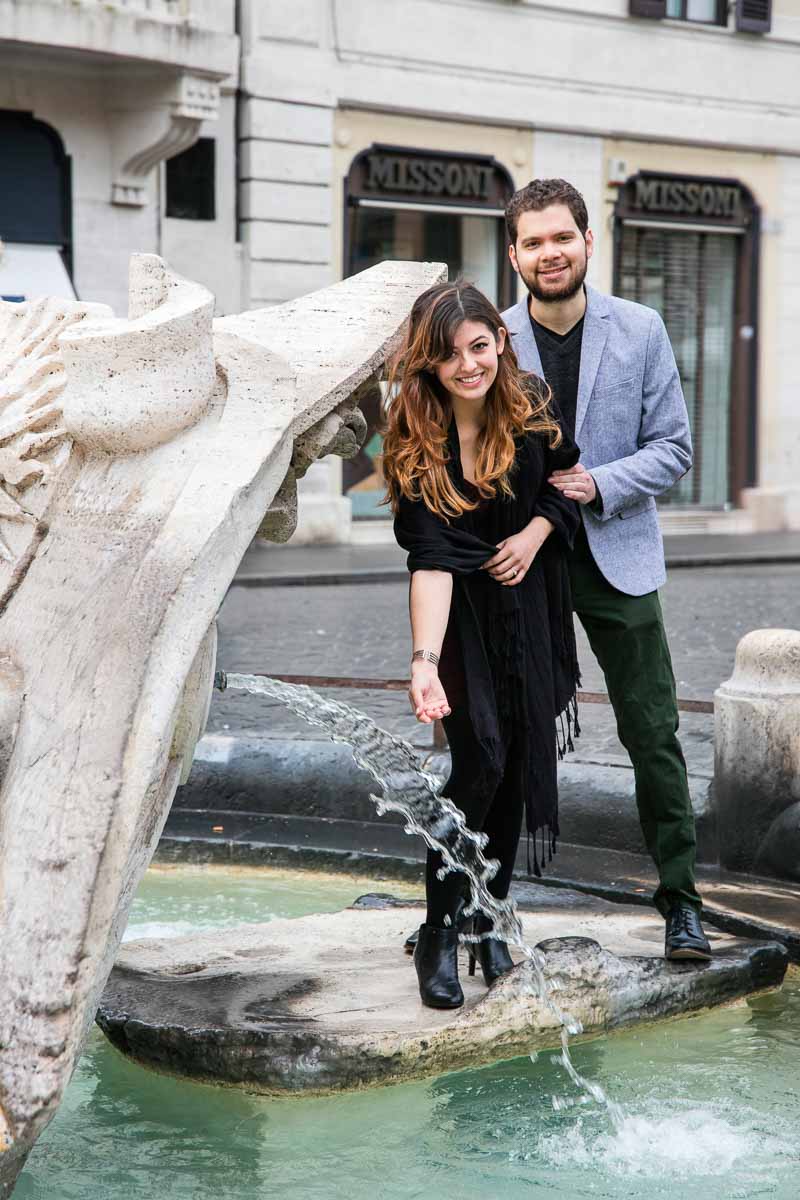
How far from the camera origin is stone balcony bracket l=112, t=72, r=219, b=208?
14.5 m

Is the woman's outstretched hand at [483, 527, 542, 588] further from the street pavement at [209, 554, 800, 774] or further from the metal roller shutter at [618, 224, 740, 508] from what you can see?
the metal roller shutter at [618, 224, 740, 508]

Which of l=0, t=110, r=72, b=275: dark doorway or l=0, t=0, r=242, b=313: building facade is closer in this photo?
l=0, t=0, r=242, b=313: building facade

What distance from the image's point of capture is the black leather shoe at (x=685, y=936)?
3.76 meters

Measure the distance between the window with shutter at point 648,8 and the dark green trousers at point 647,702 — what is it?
15.1 metres

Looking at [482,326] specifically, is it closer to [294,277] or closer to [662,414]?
[662,414]

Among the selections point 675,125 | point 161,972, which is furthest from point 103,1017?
point 675,125

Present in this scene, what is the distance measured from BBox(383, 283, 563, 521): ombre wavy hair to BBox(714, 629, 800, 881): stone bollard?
4.82ft

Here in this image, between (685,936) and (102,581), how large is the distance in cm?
162

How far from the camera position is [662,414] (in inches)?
150

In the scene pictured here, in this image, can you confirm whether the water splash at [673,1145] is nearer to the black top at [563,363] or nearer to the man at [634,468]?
the man at [634,468]

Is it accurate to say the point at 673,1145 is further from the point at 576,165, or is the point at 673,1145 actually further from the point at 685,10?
the point at 685,10

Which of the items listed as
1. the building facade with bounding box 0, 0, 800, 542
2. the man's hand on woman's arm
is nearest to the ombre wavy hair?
the man's hand on woman's arm

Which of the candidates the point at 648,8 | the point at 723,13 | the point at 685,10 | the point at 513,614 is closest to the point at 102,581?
the point at 513,614

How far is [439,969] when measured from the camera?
350cm
